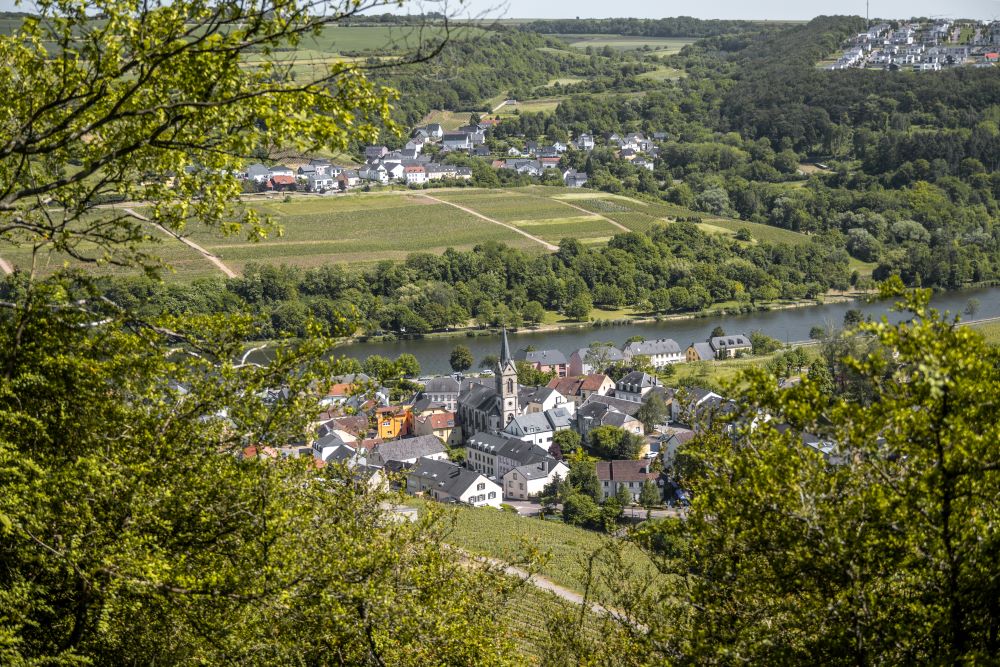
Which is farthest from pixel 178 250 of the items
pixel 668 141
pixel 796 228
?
pixel 668 141

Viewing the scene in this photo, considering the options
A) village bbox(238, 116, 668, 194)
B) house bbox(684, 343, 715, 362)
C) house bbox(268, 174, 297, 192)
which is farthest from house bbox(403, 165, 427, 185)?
house bbox(684, 343, 715, 362)

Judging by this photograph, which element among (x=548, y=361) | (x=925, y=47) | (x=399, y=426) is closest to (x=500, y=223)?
(x=548, y=361)

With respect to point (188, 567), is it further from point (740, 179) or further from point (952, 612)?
point (740, 179)

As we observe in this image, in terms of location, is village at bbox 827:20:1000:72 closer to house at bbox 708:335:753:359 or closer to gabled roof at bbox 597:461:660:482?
house at bbox 708:335:753:359

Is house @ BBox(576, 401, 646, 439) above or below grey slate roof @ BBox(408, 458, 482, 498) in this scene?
below

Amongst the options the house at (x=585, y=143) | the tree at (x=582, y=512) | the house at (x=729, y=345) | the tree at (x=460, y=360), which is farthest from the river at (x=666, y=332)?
the house at (x=585, y=143)

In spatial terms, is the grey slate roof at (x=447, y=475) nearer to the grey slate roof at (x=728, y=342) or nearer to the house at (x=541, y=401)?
the house at (x=541, y=401)

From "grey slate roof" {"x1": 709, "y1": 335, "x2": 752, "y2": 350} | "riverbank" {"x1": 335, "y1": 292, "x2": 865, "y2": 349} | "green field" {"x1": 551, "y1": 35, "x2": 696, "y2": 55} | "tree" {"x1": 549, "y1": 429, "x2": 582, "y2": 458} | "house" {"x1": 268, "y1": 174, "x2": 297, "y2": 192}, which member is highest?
"green field" {"x1": 551, "y1": 35, "x2": 696, "y2": 55}
